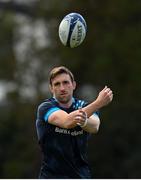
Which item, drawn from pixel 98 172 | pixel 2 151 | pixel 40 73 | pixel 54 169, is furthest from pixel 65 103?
pixel 40 73

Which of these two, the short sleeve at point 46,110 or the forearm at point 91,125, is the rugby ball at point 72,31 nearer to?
the short sleeve at point 46,110

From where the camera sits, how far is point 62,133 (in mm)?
10484

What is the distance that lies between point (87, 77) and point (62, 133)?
73.0 ft

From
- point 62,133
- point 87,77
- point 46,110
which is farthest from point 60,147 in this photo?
point 87,77

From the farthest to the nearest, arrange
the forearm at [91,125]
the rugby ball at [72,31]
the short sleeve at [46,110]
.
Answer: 1. the rugby ball at [72,31]
2. the short sleeve at [46,110]
3. the forearm at [91,125]

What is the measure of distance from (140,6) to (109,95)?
2271 centimetres

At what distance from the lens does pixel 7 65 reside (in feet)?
116

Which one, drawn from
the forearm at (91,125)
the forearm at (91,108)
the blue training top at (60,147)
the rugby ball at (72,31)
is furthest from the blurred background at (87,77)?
the forearm at (91,108)

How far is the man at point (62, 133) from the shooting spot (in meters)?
10.3

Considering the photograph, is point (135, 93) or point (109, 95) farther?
point (135, 93)

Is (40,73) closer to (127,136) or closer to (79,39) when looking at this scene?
(127,136)

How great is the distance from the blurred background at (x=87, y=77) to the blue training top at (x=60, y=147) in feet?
58.8

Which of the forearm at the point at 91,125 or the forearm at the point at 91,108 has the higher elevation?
the forearm at the point at 91,108

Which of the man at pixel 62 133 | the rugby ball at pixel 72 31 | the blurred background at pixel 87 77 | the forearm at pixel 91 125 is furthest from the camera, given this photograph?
the blurred background at pixel 87 77
